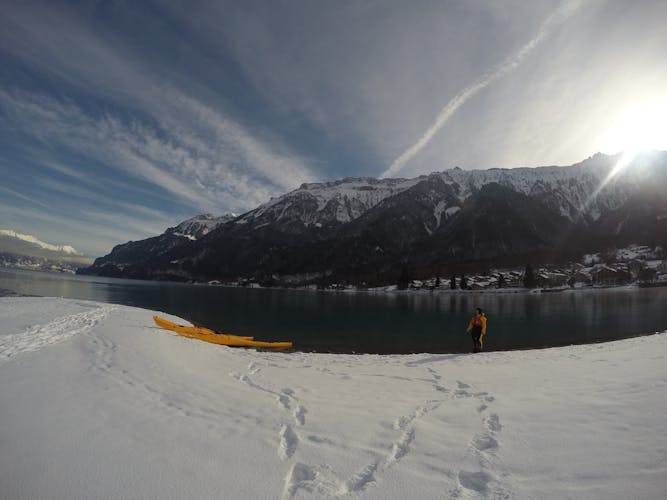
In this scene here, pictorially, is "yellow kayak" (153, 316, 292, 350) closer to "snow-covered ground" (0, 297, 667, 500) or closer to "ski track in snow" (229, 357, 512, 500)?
"snow-covered ground" (0, 297, 667, 500)

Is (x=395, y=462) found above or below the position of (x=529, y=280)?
below

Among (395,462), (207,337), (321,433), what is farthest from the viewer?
(207,337)

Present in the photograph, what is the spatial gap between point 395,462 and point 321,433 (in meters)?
1.93

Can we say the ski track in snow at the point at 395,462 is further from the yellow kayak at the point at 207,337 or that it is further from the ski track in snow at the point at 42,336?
the yellow kayak at the point at 207,337

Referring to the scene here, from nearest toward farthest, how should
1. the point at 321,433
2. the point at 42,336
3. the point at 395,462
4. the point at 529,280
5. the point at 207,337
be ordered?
the point at 395,462, the point at 321,433, the point at 42,336, the point at 207,337, the point at 529,280

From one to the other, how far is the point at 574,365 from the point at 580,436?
35.4 ft

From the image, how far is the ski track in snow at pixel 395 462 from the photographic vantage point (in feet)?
16.6

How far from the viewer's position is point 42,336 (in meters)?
17.5

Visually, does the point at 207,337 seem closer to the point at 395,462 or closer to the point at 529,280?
the point at 395,462


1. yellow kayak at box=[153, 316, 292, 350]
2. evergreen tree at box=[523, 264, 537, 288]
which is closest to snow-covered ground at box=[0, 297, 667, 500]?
yellow kayak at box=[153, 316, 292, 350]

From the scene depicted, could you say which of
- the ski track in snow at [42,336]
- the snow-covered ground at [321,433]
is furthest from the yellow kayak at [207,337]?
the snow-covered ground at [321,433]

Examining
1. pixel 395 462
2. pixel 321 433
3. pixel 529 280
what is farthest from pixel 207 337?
pixel 529 280

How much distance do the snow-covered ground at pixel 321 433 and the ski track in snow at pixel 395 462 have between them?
0.10ft

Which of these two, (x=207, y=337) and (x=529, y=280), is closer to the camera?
(x=207, y=337)
